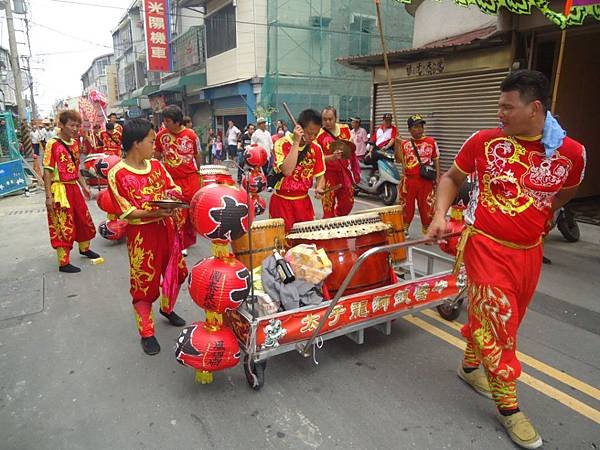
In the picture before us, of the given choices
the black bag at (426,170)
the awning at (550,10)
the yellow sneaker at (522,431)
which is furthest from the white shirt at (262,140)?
the yellow sneaker at (522,431)

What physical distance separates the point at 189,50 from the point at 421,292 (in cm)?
2460

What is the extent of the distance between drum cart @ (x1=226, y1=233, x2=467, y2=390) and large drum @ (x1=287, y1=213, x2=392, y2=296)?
0.21 m

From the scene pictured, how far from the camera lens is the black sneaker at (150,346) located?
350cm

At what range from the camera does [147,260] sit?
3350 mm

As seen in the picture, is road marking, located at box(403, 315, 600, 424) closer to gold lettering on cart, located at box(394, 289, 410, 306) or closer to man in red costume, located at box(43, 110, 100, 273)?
gold lettering on cart, located at box(394, 289, 410, 306)

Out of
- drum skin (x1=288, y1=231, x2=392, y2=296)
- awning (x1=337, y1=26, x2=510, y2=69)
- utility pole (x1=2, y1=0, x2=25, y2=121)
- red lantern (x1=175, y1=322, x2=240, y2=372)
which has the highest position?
utility pole (x1=2, y1=0, x2=25, y2=121)

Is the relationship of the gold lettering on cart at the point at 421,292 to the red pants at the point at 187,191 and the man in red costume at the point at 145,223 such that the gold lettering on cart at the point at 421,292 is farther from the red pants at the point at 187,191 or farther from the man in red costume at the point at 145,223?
the red pants at the point at 187,191

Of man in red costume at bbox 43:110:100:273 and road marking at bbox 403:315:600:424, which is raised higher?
man in red costume at bbox 43:110:100:273

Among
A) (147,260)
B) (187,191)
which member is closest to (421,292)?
(147,260)

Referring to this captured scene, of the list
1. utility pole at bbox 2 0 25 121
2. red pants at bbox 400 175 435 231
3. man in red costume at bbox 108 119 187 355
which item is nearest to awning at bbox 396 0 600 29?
red pants at bbox 400 175 435 231

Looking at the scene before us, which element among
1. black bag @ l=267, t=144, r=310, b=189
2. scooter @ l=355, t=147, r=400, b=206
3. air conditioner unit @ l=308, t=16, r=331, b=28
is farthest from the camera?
air conditioner unit @ l=308, t=16, r=331, b=28

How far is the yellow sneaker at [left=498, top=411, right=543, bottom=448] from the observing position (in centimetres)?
239

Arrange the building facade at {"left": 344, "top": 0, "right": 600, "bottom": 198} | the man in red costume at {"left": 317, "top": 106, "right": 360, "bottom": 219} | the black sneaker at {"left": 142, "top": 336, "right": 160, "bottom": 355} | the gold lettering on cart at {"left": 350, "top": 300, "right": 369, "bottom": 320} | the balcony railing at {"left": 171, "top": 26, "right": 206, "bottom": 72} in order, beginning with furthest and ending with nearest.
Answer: the balcony railing at {"left": 171, "top": 26, "right": 206, "bottom": 72}
the building facade at {"left": 344, "top": 0, "right": 600, "bottom": 198}
the man in red costume at {"left": 317, "top": 106, "right": 360, "bottom": 219}
the black sneaker at {"left": 142, "top": 336, "right": 160, "bottom": 355}
the gold lettering on cart at {"left": 350, "top": 300, "right": 369, "bottom": 320}

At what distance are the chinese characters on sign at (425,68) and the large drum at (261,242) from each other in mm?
8064
